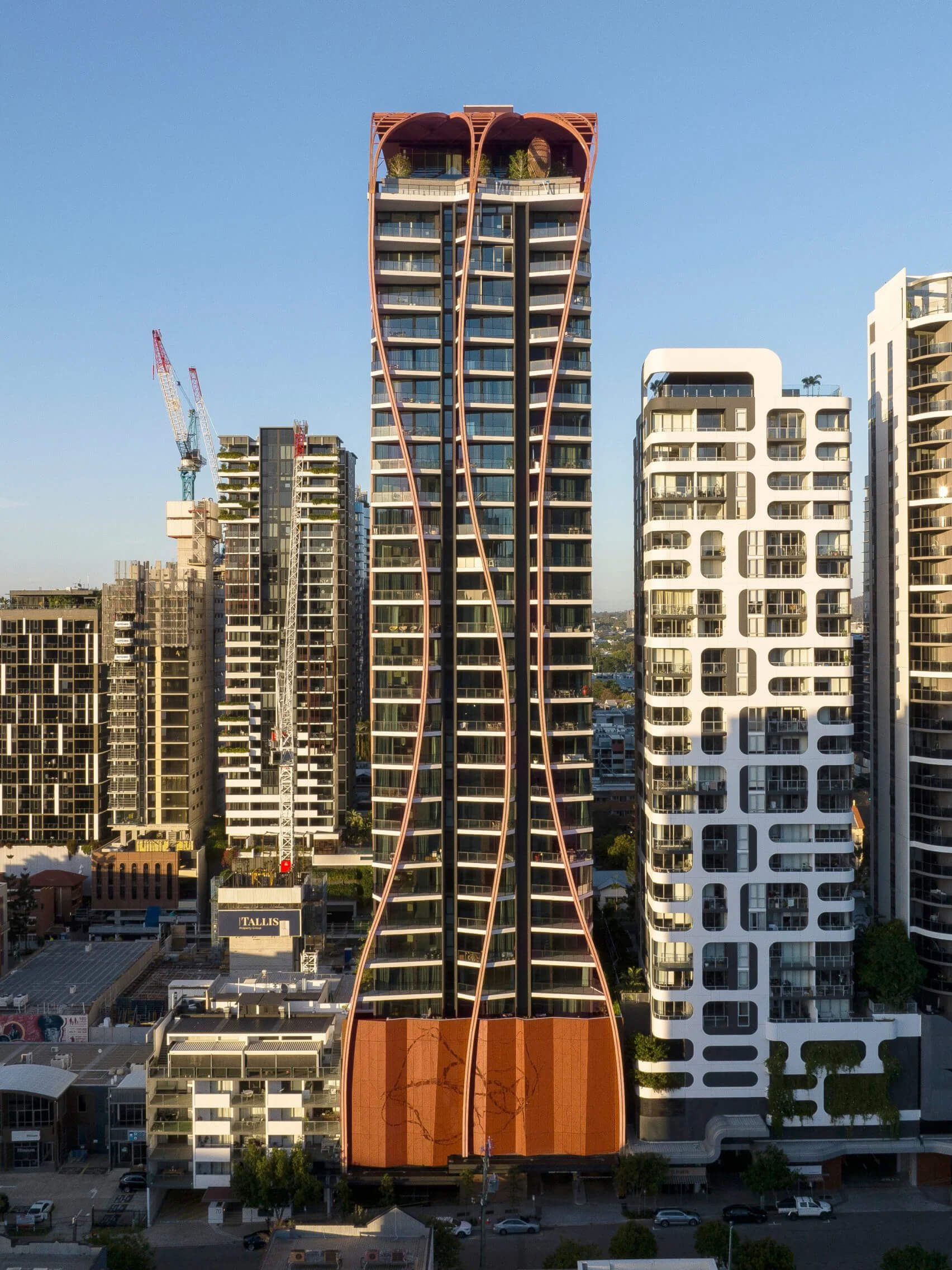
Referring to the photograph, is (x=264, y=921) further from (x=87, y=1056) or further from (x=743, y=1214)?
(x=743, y=1214)

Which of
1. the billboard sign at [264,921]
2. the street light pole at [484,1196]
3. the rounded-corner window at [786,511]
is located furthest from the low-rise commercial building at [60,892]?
the rounded-corner window at [786,511]

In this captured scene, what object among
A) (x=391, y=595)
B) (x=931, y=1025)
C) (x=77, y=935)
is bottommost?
(x=77, y=935)

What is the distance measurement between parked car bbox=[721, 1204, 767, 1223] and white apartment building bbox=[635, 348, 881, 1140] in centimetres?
291

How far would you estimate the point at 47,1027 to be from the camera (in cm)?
5719

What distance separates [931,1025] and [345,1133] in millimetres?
24347

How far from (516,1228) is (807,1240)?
35.5 feet

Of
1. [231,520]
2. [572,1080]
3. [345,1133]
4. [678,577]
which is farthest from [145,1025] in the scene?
[231,520]

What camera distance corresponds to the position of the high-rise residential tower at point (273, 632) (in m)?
87.6

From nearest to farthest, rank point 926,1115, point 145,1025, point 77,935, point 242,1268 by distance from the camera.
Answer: point 242,1268
point 926,1115
point 145,1025
point 77,935

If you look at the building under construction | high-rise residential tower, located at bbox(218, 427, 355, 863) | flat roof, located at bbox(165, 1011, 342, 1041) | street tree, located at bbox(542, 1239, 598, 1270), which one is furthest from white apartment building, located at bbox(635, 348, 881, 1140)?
the building under construction

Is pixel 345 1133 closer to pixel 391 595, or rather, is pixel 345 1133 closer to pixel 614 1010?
pixel 614 1010

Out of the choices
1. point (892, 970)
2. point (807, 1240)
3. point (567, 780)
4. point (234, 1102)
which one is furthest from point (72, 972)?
point (892, 970)

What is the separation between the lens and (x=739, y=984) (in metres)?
45.2

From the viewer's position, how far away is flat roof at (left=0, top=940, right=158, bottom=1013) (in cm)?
6144
